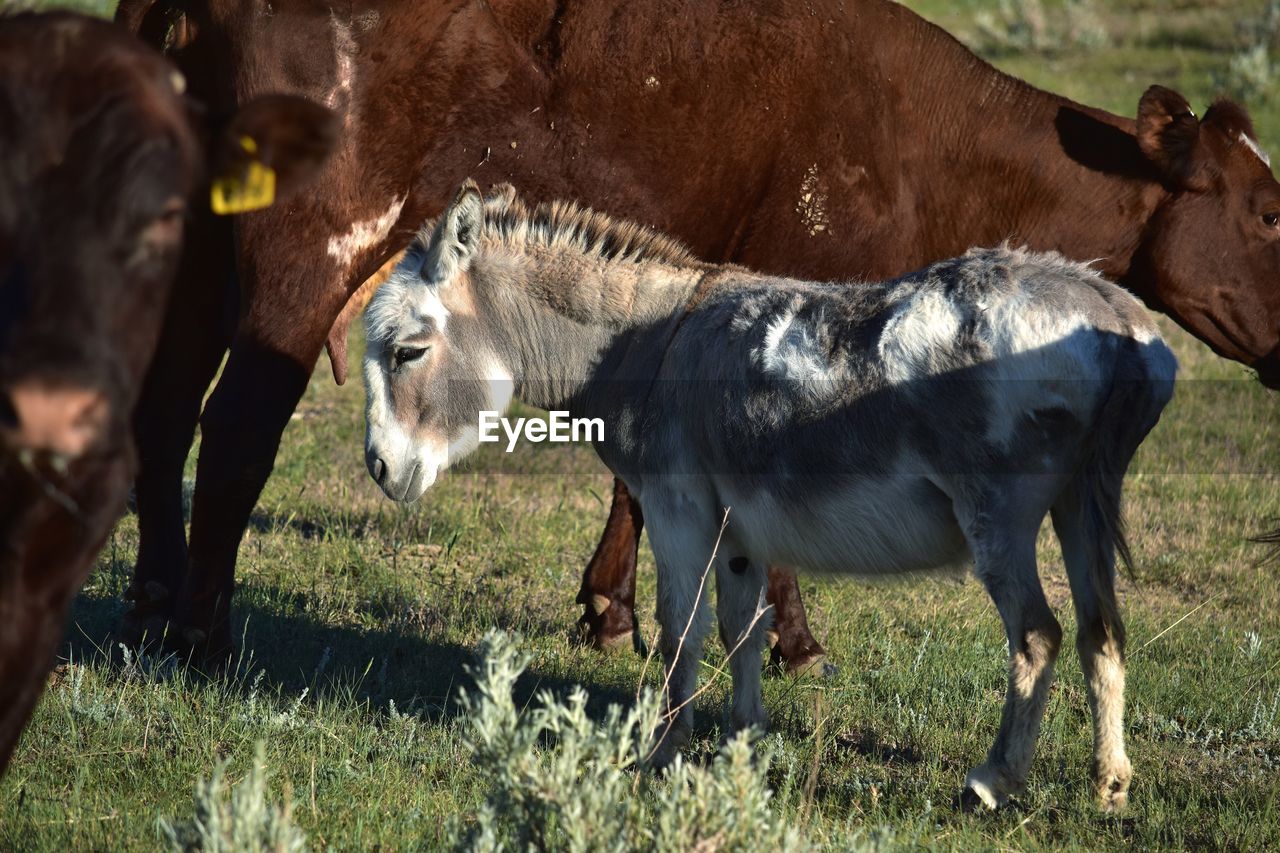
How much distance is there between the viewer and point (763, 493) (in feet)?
15.6

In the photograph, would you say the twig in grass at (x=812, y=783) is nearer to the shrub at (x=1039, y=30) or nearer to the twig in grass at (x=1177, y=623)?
the twig in grass at (x=1177, y=623)

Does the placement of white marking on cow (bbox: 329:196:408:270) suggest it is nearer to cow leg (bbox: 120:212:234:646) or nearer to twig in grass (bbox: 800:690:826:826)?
cow leg (bbox: 120:212:234:646)

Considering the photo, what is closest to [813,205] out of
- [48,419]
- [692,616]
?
[692,616]

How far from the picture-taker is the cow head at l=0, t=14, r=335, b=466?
2678mm

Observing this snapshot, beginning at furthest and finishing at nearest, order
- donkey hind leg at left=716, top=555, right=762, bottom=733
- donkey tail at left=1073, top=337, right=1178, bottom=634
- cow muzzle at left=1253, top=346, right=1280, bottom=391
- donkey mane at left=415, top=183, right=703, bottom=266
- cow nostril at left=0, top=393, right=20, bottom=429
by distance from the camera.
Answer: cow muzzle at left=1253, top=346, right=1280, bottom=391 < donkey mane at left=415, top=183, right=703, bottom=266 < donkey hind leg at left=716, top=555, right=762, bottom=733 < donkey tail at left=1073, top=337, right=1178, bottom=634 < cow nostril at left=0, top=393, right=20, bottom=429

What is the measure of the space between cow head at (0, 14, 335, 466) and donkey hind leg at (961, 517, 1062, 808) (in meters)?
2.65

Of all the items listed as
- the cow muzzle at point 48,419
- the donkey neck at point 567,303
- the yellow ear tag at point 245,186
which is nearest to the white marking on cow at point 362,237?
the donkey neck at point 567,303

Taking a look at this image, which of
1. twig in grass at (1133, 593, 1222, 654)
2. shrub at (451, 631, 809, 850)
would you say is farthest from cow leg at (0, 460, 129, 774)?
twig in grass at (1133, 593, 1222, 654)

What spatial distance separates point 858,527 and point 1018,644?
0.65 m

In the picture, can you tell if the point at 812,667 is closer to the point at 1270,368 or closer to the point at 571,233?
the point at 571,233

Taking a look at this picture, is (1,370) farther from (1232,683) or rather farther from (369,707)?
(1232,683)

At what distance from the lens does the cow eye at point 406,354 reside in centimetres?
537

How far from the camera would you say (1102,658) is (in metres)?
4.54

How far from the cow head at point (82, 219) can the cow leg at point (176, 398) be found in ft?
10.1
